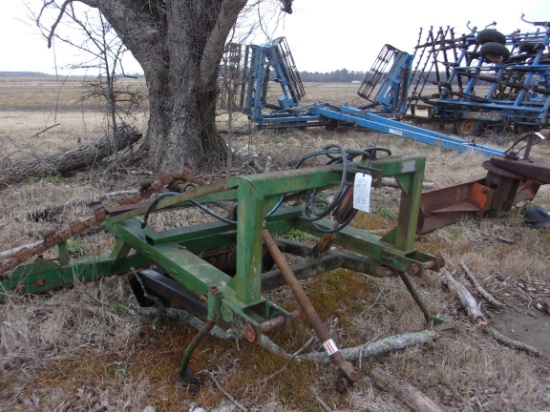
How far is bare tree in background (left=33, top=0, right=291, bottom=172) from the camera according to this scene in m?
5.84

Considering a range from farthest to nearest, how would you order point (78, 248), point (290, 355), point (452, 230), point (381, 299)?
point (452, 230)
point (78, 248)
point (381, 299)
point (290, 355)

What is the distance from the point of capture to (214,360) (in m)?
2.68

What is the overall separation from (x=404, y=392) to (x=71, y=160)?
5.68 meters

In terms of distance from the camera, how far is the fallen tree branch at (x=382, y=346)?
2.57 metres

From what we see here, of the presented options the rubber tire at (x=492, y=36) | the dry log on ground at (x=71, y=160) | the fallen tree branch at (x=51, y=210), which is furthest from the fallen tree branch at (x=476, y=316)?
the rubber tire at (x=492, y=36)

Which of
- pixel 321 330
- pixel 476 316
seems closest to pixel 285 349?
pixel 321 330

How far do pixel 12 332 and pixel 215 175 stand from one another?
404 cm

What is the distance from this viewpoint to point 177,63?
20.0 ft

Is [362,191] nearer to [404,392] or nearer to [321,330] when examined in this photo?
[321,330]

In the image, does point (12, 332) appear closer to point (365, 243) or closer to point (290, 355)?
point (290, 355)

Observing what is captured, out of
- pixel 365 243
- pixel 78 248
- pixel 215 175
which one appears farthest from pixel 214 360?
pixel 215 175

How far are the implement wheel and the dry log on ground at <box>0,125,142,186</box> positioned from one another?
915 centimetres

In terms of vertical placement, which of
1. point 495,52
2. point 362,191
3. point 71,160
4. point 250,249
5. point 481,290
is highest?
point 495,52

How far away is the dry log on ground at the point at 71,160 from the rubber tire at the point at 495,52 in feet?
28.7
